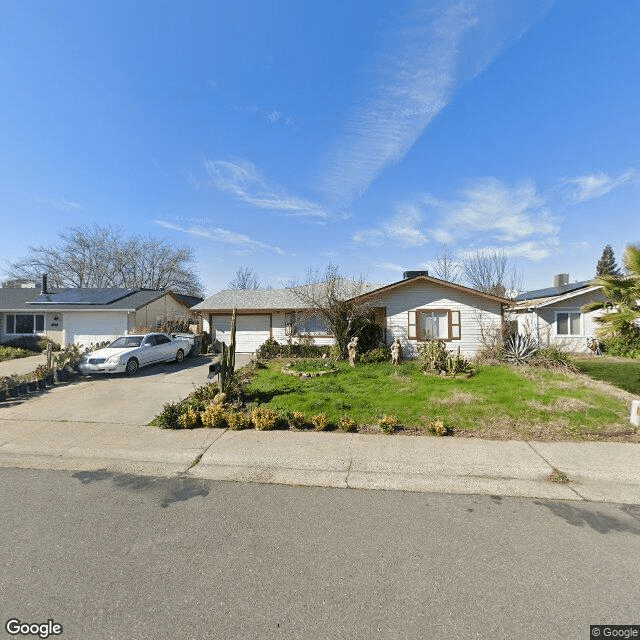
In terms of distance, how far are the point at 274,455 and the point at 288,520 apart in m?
1.79

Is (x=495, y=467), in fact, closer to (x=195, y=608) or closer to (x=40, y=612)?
(x=195, y=608)

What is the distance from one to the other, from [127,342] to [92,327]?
783cm

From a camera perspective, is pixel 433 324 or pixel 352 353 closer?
pixel 352 353

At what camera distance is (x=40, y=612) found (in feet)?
7.70

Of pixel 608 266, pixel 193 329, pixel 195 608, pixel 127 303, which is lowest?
pixel 195 608

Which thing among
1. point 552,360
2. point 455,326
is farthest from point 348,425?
point 455,326

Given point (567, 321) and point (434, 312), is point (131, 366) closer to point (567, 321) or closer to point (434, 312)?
point (434, 312)

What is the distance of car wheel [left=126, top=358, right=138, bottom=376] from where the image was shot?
1249 cm

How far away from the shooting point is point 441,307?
1541cm

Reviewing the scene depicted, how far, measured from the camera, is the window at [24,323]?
71.2 ft

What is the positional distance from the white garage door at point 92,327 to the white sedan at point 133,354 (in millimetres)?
5550

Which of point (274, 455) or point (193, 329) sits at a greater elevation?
point (193, 329)

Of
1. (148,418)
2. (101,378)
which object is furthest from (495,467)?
(101,378)

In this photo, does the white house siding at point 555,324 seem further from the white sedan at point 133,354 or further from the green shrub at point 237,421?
the white sedan at point 133,354
